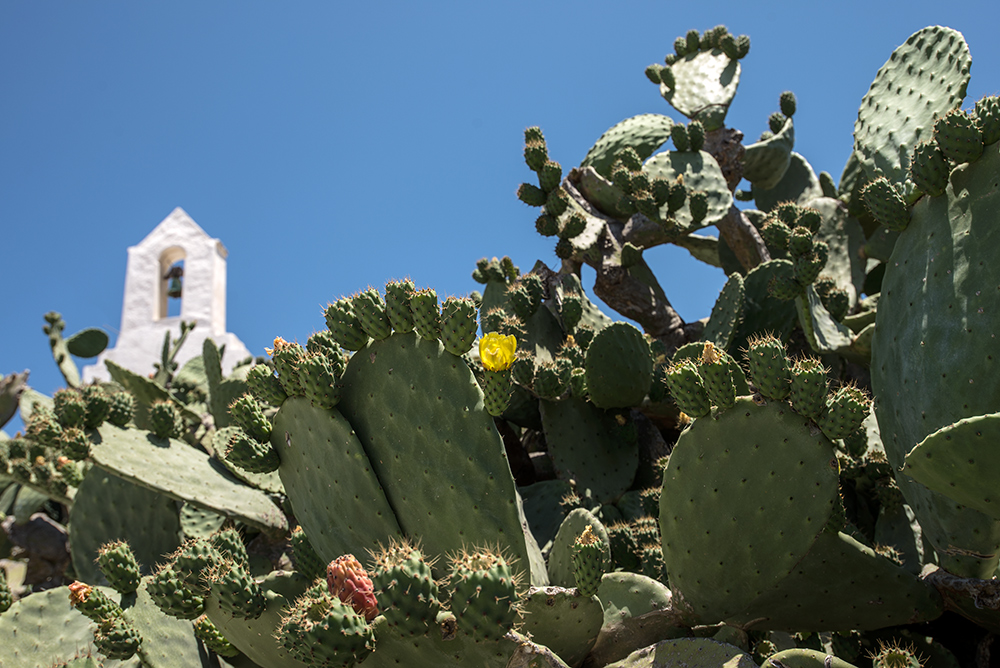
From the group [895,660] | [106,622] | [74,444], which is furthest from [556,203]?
[106,622]

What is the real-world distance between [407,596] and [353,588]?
18 centimetres

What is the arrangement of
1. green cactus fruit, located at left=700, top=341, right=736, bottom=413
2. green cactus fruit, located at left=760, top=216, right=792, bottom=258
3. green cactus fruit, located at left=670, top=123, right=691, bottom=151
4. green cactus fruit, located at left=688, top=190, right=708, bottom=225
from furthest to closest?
green cactus fruit, located at left=670, top=123, right=691, bottom=151, green cactus fruit, located at left=688, top=190, right=708, bottom=225, green cactus fruit, located at left=760, top=216, right=792, bottom=258, green cactus fruit, located at left=700, top=341, right=736, bottom=413

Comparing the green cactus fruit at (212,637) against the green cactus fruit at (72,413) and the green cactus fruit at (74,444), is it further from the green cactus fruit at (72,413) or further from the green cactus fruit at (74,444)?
the green cactus fruit at (72,413)

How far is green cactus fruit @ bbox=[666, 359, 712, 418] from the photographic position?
1.79 meters

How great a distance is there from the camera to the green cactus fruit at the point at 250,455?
1917 millimetres

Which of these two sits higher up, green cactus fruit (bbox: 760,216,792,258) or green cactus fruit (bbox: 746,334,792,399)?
green cactus fruit (bbox: 760,216,792,258)

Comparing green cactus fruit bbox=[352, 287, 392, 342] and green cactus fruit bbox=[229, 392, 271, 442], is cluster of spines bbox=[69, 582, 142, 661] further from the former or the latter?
green cactus fruit bbox=[352, 287, 392, 342]

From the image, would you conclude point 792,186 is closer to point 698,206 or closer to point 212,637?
point 698,206

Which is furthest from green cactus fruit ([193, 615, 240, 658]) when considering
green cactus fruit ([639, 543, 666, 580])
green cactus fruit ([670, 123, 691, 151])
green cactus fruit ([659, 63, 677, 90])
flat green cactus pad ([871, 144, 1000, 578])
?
green cactus fruit ([659, 63, 677, 90])

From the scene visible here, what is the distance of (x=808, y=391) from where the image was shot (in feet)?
5.56

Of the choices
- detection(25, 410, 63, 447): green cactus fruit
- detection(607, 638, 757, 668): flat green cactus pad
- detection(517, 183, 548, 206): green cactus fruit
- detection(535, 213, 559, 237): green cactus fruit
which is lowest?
detection(607, 638, 757, 668): flat green cactus pad

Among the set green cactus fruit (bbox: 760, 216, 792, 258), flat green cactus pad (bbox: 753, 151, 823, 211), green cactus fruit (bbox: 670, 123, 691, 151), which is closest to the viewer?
green cactus fruit (bbox: 760, 216, 792, 258)

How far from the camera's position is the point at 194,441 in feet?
12.0

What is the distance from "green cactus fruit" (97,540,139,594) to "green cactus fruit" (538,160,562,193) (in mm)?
2626
